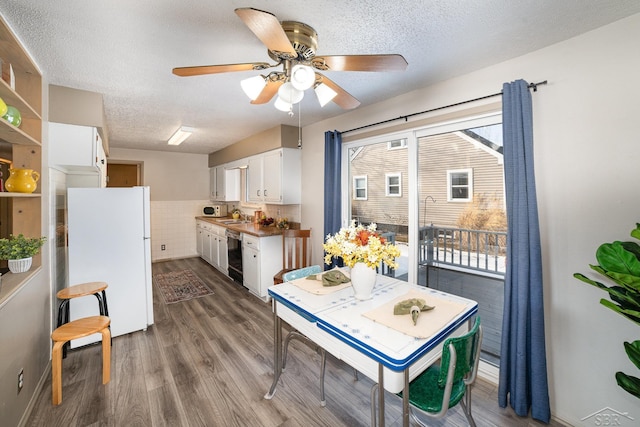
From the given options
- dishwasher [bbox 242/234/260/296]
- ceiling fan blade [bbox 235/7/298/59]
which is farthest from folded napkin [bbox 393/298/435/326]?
dishwasher [bbox 242/234/260/296]

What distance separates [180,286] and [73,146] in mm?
2645

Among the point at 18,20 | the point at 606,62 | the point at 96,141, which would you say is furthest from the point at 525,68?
the point at 96,141

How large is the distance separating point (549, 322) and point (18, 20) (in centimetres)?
382

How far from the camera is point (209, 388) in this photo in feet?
6.91

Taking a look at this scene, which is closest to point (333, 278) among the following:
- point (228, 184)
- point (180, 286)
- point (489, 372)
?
point (489, 372)

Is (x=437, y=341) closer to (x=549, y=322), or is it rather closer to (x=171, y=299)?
(x=549, y=322)

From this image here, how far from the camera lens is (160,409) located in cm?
190

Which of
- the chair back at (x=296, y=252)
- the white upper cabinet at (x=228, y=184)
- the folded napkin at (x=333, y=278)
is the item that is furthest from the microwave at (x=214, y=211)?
the folded napkin at (x=333, y=278)

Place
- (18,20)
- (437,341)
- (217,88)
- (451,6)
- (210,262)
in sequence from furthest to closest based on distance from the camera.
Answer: (210,262), (217,88), (18,20), (451,6), (437,341)

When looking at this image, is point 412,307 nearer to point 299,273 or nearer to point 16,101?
point 299,273

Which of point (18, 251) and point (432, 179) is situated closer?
point (18, 251)

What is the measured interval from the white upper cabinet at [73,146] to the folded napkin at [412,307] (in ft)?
9.93

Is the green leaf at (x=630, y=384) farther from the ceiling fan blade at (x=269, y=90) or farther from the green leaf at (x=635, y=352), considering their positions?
the ceiling fan blade at (x=269, y=90)

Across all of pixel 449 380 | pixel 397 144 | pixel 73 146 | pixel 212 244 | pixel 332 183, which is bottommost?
pixel 449 380
